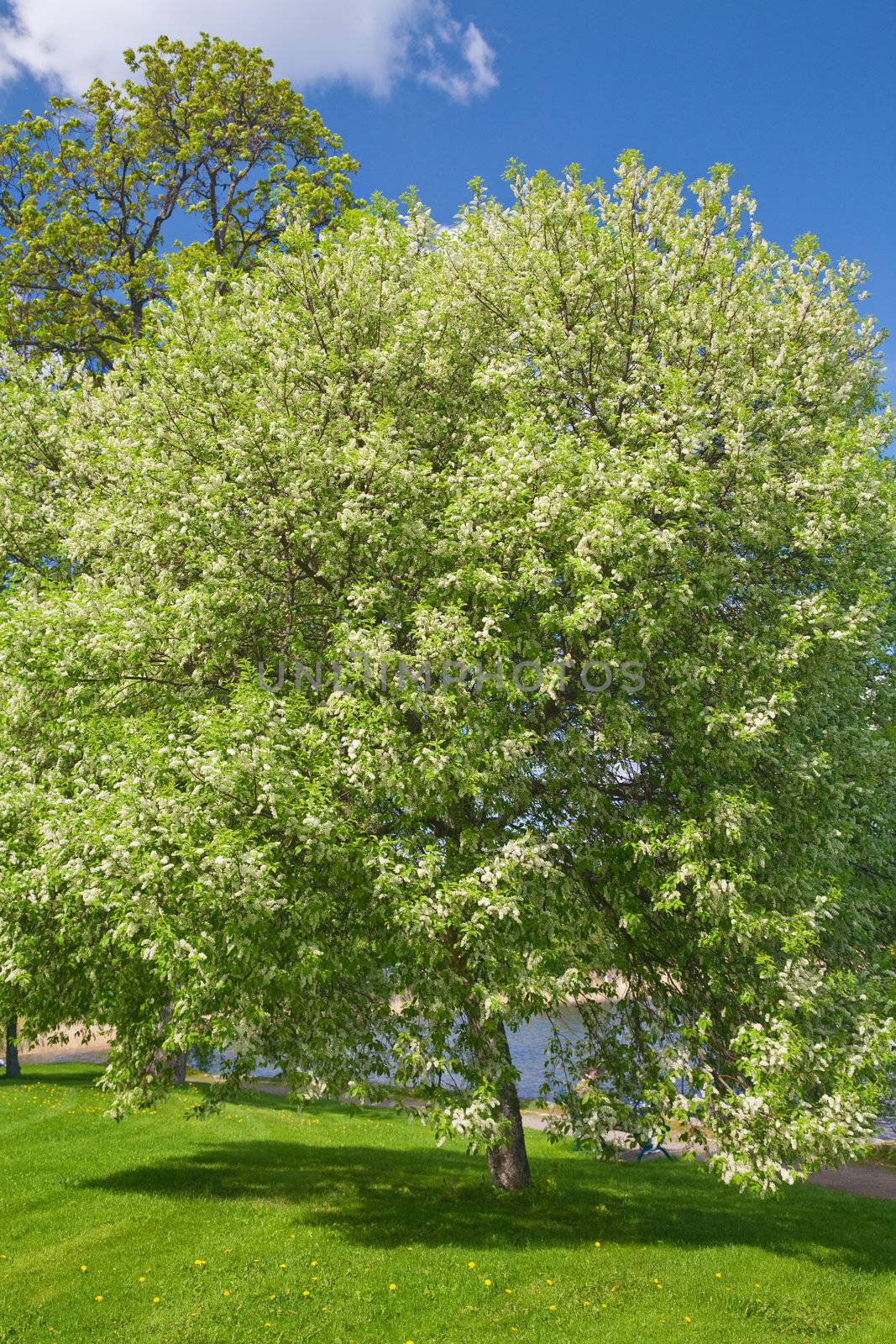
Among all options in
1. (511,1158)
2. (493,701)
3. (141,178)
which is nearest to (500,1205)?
(511,1158)

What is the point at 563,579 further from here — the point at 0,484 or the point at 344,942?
the point at 0,484

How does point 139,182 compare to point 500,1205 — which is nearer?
point 500,1205

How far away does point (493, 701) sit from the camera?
13719 millimetres

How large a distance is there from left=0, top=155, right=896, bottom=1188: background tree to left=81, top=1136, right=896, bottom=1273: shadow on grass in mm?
1562

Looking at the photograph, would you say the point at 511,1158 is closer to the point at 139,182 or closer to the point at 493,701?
the point at 493,701

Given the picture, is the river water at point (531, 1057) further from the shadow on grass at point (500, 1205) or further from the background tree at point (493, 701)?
the background tree at point (493, 701)

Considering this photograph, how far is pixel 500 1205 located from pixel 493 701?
8984 millimetres

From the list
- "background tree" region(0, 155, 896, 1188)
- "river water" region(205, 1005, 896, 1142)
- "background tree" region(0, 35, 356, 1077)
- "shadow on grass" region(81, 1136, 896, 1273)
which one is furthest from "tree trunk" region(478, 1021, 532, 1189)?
"background tree" region(0, 35, 356, 1077)

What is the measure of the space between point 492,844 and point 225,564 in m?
5.57

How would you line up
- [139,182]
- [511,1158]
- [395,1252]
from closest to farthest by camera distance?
1. [395,1252]
2. [511,1158]
3. [139,182]

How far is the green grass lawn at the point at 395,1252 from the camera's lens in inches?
451

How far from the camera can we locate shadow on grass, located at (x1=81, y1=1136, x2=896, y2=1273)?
49.3 feet

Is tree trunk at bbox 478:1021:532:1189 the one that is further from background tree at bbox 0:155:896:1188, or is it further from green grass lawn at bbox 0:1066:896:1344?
green grass lawn at bbox 0:1066:896:1344

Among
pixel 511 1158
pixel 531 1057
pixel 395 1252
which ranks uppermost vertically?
pixel 511 1158
